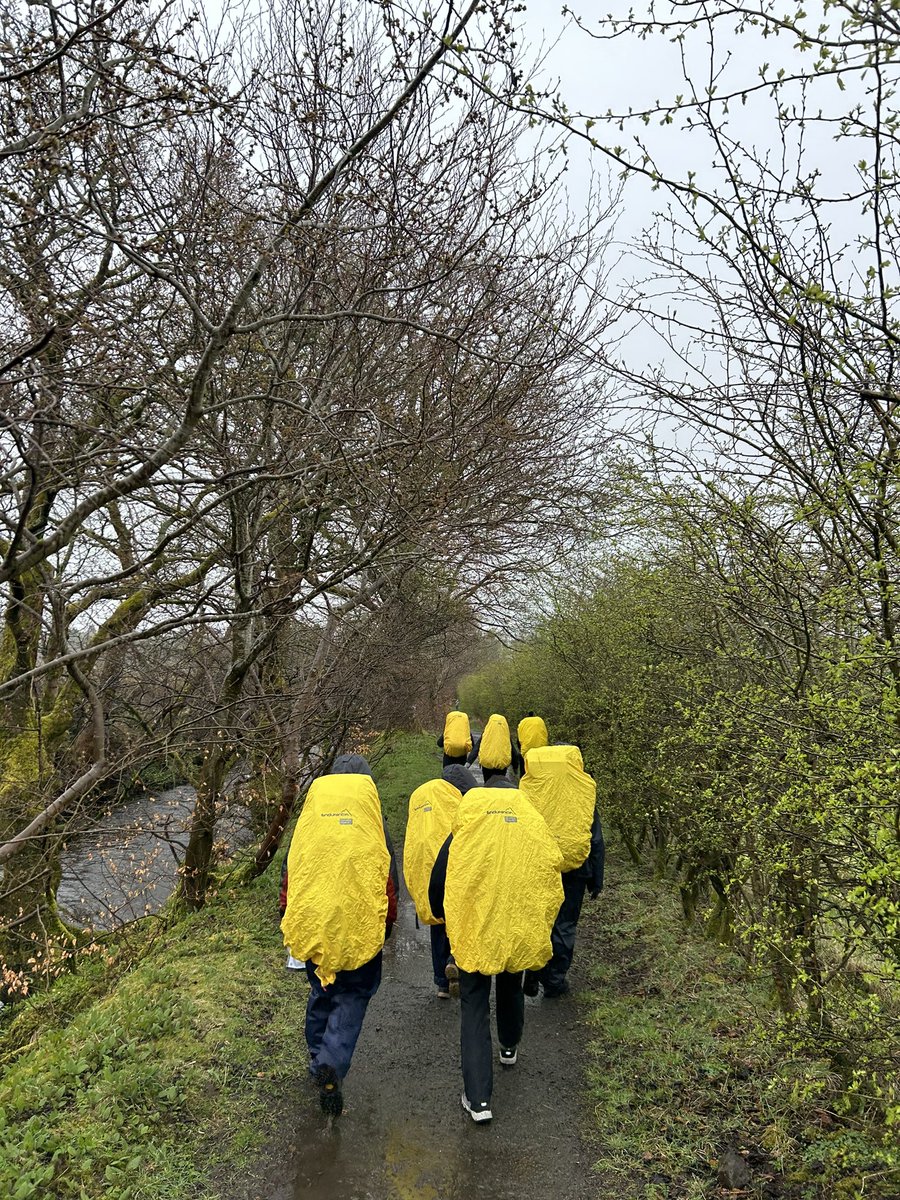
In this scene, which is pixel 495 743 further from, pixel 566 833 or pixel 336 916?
pixel 336 916

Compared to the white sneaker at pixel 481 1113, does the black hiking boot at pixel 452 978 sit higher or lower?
lower

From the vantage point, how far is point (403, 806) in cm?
1266

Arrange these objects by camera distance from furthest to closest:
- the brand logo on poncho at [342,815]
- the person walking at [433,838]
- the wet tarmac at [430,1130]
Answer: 1. the person walking at [433,838]
2. the brand logo on poncho at [342,815]
3. the wet tarmac at [430,1130]

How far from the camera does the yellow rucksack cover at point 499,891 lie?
3.77m

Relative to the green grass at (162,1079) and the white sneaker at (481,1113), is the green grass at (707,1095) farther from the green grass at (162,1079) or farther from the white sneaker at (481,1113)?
the green grass at (162,1079)

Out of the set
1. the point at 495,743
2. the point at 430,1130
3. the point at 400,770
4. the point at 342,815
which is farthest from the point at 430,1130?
the point at 400,770

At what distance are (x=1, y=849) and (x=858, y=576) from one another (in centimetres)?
397

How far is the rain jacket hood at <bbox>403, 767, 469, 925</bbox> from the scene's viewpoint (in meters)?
5.38

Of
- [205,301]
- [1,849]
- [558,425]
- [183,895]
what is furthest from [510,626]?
[1,849]

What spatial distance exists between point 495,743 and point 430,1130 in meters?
5.25

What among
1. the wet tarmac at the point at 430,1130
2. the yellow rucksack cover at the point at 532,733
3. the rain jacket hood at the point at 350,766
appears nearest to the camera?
the wet tarmac at the point at 430,1130

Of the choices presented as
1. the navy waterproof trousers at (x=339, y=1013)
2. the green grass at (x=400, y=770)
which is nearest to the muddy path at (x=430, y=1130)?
the navy waterproof trousers at (x=339, y=1013)

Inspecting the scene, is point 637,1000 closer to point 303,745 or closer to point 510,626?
point 303,745

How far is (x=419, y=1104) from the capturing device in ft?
12.8
